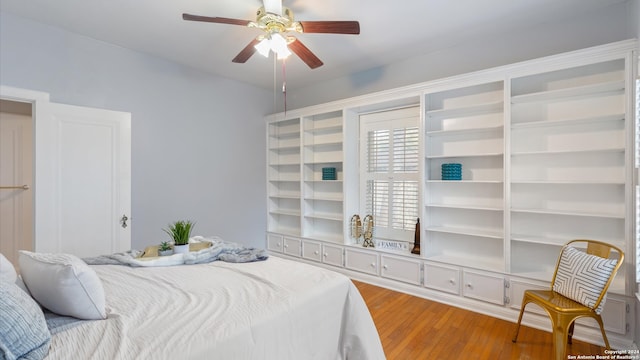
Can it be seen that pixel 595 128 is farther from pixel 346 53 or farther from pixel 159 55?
pixel 159 55

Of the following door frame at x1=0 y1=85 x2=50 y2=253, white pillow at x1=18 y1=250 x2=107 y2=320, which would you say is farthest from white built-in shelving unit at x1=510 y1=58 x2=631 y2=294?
door frame at x1=0 y1=85 x2=50 y2=253

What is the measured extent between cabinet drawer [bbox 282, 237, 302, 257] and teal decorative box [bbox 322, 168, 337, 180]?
99cm

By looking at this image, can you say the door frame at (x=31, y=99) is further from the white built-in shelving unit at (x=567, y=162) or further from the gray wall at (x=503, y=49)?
the white built-in shelving unit at (x=567, y=162)

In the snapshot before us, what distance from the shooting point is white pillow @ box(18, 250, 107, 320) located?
3.98 ft

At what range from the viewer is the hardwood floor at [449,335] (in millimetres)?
2178

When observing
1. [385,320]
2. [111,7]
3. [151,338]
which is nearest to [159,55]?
[111,7]

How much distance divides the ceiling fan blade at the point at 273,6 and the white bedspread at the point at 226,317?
1786 millimetres

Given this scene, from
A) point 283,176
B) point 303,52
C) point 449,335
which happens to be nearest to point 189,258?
point 303,52

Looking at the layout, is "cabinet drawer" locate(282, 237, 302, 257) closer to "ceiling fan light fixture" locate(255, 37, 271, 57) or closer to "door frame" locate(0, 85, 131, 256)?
"door frame" locate(0, 85, 131, 256)

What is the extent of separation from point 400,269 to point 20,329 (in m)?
3.09

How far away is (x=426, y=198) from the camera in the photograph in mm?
3289

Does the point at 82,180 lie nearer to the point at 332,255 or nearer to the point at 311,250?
the point at 311,250

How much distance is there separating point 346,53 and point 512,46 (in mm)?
Result: 1633

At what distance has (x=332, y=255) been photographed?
396cm
